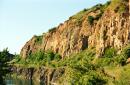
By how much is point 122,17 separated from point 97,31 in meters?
17.1

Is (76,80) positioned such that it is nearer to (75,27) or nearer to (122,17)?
(122,17)

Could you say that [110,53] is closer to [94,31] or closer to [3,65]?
[94,31]

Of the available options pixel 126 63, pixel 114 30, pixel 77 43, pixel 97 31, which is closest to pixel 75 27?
pixel 77 43

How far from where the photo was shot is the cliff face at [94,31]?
429ft

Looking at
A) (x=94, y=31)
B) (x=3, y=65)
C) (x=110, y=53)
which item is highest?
(x=94, y=31)

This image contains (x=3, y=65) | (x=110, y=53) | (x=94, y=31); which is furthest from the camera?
(x=94, y=31)

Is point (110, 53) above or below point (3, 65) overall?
above

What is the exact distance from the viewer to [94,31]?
152500mm

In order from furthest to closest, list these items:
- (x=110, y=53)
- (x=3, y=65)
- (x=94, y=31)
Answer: (x=94, y=31) < (x=110, y=53) < (x=3, y=65)

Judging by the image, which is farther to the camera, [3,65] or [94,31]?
[94,31]

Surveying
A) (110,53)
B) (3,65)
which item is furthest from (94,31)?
(3,65)

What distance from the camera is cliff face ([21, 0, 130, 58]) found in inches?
5153

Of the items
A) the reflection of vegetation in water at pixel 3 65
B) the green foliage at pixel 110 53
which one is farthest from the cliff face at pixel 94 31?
the reflection of vegetation in water at pixel 3 65

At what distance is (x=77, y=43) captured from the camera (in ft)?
529
